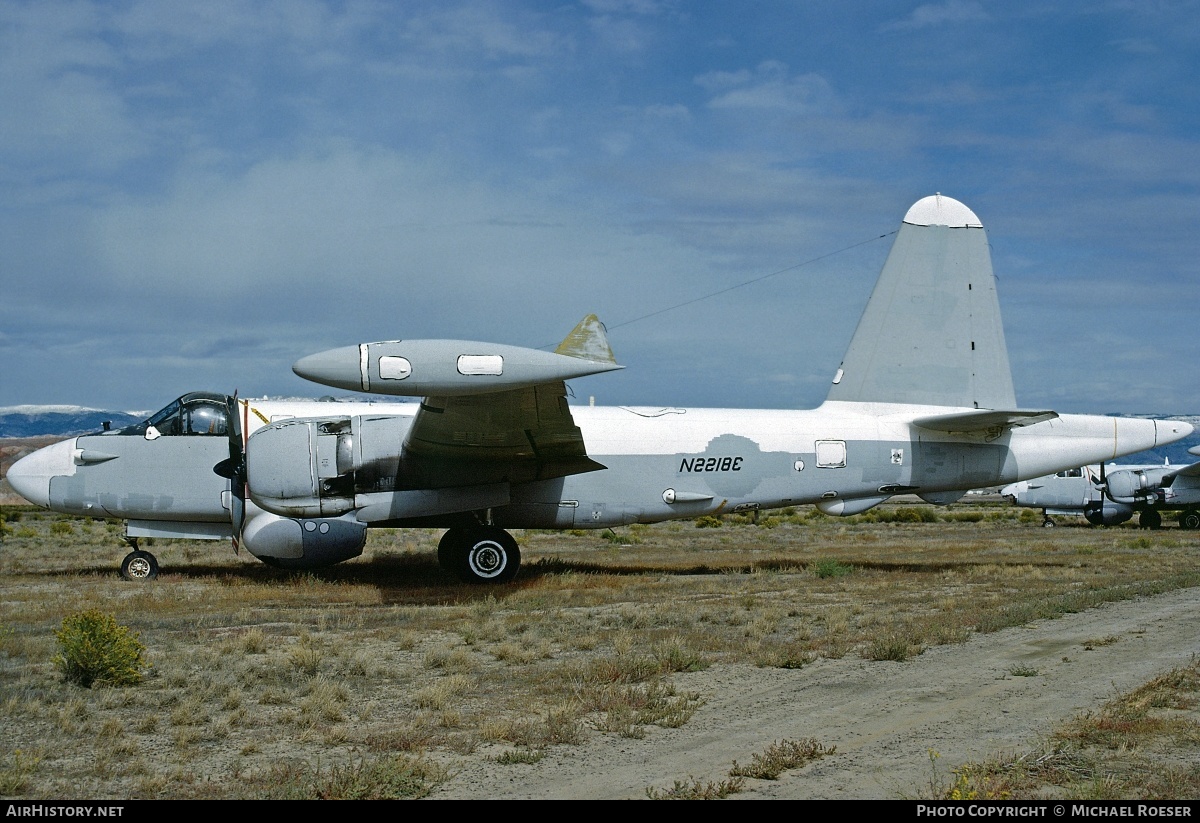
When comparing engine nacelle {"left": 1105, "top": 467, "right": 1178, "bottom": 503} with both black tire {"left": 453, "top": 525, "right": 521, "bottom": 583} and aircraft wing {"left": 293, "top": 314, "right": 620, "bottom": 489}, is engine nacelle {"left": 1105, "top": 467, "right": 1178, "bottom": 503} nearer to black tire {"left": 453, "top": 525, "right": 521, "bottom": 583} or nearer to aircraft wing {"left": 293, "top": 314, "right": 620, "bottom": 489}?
aircraft wing {"left": 293, "top": 314, "right": 620, "bottom": 489}

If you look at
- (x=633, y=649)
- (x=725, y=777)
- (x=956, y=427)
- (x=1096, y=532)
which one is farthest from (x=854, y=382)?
(x=1096, y=532)

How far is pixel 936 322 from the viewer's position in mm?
18188

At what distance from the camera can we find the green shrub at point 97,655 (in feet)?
28.4

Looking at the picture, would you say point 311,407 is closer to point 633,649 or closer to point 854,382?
point 633,649

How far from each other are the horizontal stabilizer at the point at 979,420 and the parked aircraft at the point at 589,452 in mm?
51

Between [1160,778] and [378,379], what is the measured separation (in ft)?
28.8

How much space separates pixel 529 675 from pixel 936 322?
1197cm

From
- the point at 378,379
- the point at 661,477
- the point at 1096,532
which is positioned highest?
the point at 378,379

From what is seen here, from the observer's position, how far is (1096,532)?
107ft

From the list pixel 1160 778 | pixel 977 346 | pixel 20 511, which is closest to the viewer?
pixel 1160 778

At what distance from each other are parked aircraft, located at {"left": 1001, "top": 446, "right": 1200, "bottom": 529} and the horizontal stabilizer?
19.2 metres

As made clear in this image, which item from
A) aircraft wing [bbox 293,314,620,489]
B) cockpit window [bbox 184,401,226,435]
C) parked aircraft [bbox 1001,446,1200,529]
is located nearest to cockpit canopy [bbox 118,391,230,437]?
cockpit window [bbox 184,401,226,435]

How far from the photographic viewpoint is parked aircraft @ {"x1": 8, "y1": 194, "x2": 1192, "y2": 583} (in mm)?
14961

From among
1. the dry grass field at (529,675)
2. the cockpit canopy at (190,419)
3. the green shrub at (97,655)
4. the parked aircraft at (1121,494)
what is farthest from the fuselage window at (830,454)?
the parked aircraft at (1121,494)
